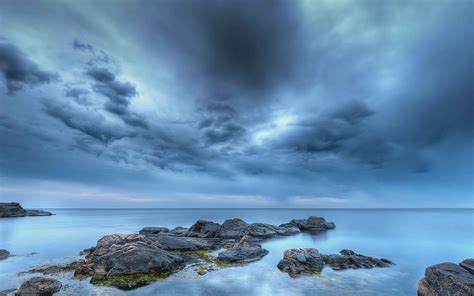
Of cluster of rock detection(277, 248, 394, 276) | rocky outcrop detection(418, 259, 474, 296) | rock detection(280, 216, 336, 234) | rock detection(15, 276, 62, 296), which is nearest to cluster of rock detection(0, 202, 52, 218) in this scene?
rock detection(280, 216, 336, 234)

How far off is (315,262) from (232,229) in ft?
109

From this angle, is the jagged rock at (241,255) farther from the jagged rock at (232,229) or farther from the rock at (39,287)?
the jagged rock at (232,229)

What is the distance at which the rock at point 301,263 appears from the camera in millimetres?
32062

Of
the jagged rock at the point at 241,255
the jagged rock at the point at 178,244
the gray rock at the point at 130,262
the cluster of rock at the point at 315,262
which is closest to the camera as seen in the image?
the gray rock at the point at 130,262

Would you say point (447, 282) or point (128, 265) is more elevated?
point (447, 282)

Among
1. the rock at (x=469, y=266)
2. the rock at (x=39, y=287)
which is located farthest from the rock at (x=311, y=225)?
the rock at (x=39, y=287)

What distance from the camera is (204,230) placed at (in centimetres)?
6091

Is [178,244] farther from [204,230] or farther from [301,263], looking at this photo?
[301,263]

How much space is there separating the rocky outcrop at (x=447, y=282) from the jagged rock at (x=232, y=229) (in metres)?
42.7

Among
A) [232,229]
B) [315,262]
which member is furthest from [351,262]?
[232,229]

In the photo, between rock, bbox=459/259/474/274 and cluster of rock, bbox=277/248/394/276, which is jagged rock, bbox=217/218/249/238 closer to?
cluster of rock, bbox=277/248/394/276

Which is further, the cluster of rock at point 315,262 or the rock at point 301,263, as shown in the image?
the cluster of rock at point 315,262

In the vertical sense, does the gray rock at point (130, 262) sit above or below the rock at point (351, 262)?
above

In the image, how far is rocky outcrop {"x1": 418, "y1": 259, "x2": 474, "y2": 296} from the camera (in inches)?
771
